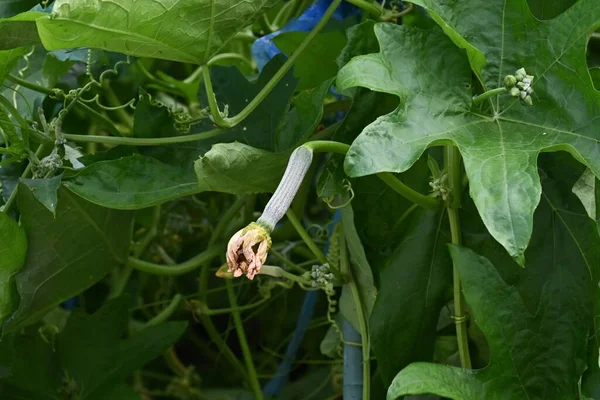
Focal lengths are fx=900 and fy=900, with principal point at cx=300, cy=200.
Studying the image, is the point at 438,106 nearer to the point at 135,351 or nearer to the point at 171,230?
the point at 135,351

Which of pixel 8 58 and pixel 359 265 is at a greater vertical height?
pixel 8 58

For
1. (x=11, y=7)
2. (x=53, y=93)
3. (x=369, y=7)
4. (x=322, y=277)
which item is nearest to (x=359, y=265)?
(x=322, y=277)

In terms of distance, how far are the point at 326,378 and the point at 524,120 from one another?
588 millimetres

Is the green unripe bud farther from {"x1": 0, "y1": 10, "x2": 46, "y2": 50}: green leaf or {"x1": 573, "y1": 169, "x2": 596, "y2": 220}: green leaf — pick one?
{"x1": 0, "y1": 10, "x2": 46, "y2": 50}: green leaf

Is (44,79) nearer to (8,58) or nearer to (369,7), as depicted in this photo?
(8,58)

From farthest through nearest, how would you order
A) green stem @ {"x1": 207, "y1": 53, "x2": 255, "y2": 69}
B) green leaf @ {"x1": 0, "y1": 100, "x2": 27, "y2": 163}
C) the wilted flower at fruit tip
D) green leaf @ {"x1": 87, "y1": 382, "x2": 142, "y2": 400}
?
green stem @ {"x1": 207, "y1": 53, "x2": 255, "y2": 69}, green leaf @ {"x1": 87, "y1": 382, "x2": 142, "y2": 400}, green leaf @ {"x1": 0, "y1": 100, "x2": 27, "y2": 163}, the wilted flower at fruit tip

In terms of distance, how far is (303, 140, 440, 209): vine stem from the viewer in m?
0.69

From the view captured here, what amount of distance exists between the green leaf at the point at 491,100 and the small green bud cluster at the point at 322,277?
23 cm

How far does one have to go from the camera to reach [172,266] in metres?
1.00

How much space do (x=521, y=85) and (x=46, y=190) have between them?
0.41 metres

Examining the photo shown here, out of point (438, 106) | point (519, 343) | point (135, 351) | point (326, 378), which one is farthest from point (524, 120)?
point (326, 378)

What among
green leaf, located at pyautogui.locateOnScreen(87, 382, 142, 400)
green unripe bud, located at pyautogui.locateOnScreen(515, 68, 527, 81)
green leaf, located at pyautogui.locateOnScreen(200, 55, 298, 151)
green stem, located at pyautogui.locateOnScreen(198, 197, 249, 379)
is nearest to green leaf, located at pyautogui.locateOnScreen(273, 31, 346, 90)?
green leaf, located at pyautogui.locateOnScreen(200, 55, 298, 151)

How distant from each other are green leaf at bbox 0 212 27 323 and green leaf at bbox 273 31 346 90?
1.06 feet

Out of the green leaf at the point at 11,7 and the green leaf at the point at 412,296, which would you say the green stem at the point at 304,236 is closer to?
the green leaf at the point at 412,296
